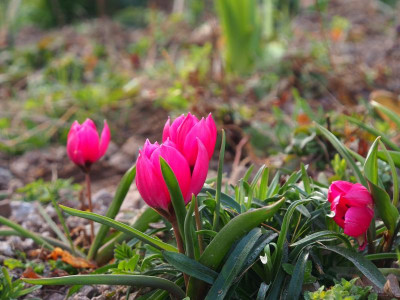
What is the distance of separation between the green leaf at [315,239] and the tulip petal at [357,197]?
3.9 inches

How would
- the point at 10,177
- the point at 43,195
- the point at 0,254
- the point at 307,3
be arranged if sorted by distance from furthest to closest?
the point at 307,3 → the point at 10,177 → the point at 43,195 → the point at 0,254

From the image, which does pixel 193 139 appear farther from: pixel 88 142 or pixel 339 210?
pixel 88 142

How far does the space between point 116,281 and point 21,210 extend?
119 cm

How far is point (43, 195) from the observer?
239 centimetres

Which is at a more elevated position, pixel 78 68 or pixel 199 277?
pixel 199 277

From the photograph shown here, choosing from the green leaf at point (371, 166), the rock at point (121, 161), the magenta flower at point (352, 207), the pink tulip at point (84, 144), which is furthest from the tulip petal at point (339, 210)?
the rock at point (121, 161)

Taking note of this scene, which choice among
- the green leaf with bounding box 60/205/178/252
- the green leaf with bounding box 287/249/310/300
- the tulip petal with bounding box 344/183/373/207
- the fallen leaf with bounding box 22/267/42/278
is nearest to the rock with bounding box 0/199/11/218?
the fallen leaf with bounding box 22/267/42/278

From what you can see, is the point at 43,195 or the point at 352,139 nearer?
the point at 352,139

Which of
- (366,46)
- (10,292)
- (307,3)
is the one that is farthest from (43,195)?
(307,3)

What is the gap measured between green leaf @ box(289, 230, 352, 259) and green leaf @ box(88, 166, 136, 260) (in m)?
0.54

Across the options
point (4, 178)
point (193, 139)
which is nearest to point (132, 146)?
point (4, 178)

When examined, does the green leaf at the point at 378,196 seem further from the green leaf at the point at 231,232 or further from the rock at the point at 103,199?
the rock at the point at 103,199

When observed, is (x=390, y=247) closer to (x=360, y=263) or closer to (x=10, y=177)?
(x=360, y=263)

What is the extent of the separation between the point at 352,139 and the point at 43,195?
52.1 inches
